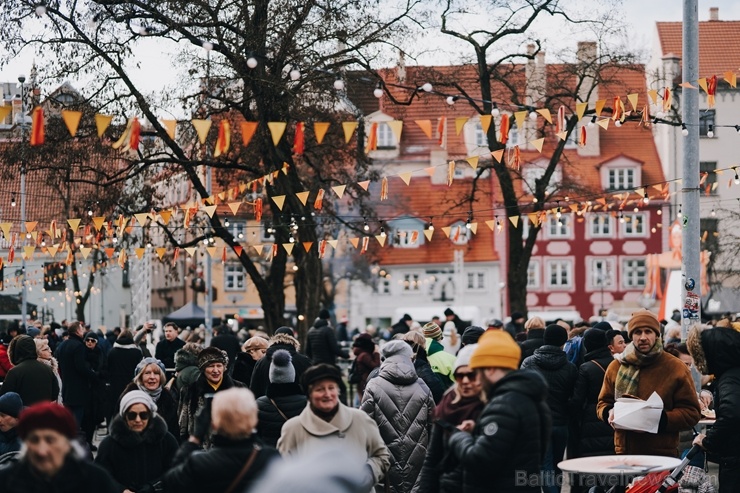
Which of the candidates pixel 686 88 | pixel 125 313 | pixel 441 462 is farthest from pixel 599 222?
pixel 441 462

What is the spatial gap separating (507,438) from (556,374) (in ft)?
18.3

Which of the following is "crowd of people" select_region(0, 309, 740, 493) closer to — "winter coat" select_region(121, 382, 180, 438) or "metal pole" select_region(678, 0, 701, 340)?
"winter coat" select_region(121, 382, 180, 438)

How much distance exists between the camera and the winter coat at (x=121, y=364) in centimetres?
1888

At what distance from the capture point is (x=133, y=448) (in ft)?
29.6

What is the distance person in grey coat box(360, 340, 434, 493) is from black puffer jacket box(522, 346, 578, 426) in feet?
6.43

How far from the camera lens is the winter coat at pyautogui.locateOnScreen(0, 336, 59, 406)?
545 inches

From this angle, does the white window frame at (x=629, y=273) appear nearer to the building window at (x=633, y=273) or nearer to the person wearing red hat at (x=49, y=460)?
the building window at (x=633, y=273)

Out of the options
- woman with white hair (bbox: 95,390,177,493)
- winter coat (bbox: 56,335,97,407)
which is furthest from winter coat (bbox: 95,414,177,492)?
winter coat (bbox: 56,335,97,407)

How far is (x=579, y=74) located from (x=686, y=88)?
15080mm

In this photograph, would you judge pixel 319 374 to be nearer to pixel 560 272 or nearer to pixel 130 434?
pixel 130 434

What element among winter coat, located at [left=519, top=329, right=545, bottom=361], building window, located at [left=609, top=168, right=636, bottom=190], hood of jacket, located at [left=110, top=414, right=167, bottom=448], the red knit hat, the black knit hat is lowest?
hood of jacket, located at [left=110, top=414, right=167, bottom=448]

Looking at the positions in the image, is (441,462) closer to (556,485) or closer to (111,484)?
(111,484)

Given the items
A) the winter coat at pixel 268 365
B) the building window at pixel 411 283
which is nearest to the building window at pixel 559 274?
the building window at pixel 411 283

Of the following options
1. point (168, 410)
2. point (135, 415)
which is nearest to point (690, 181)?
point (168, 410)
